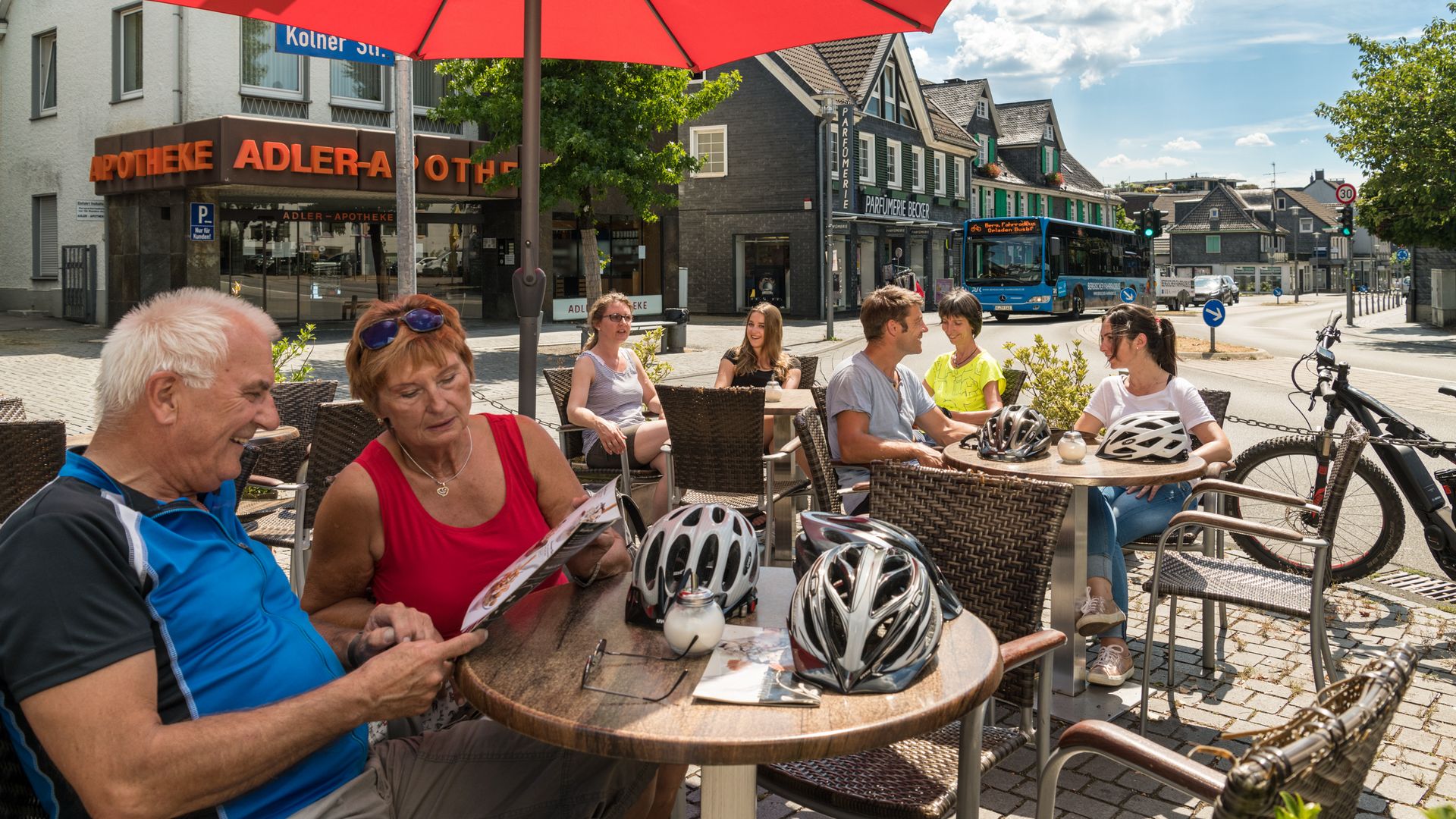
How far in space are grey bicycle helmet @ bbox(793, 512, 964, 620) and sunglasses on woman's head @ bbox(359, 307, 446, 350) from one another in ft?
3.70

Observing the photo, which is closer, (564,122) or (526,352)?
(526,352)

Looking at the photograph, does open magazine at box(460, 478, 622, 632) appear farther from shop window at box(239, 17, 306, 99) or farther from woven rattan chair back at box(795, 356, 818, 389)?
shop window at box(239, 17, 306, 99)

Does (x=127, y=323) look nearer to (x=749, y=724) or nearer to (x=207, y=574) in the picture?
(x=207, y=574)

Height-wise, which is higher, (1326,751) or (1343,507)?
(1326,751)

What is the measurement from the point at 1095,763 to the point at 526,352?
8.94 feet

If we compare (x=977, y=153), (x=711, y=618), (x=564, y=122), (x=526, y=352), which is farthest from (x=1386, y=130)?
(x=711, y=618)

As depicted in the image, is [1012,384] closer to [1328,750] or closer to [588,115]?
[1328,750]

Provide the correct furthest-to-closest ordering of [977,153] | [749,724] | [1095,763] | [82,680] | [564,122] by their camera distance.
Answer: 1. [977,153]
2. [564,122]
3. [1095,763]
4. [749,724]
5. [82,680]

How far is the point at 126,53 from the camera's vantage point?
2508 centimetres

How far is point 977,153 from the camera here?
53438mm

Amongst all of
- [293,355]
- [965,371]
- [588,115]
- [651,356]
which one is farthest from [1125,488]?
[588,115]

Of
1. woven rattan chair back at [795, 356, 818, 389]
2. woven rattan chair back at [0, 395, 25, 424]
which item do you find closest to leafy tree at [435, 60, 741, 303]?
woven rattan chair back at [795, 356, 818, 389]

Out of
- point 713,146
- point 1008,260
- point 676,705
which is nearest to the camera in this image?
point 676,705

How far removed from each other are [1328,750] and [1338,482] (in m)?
3.19
